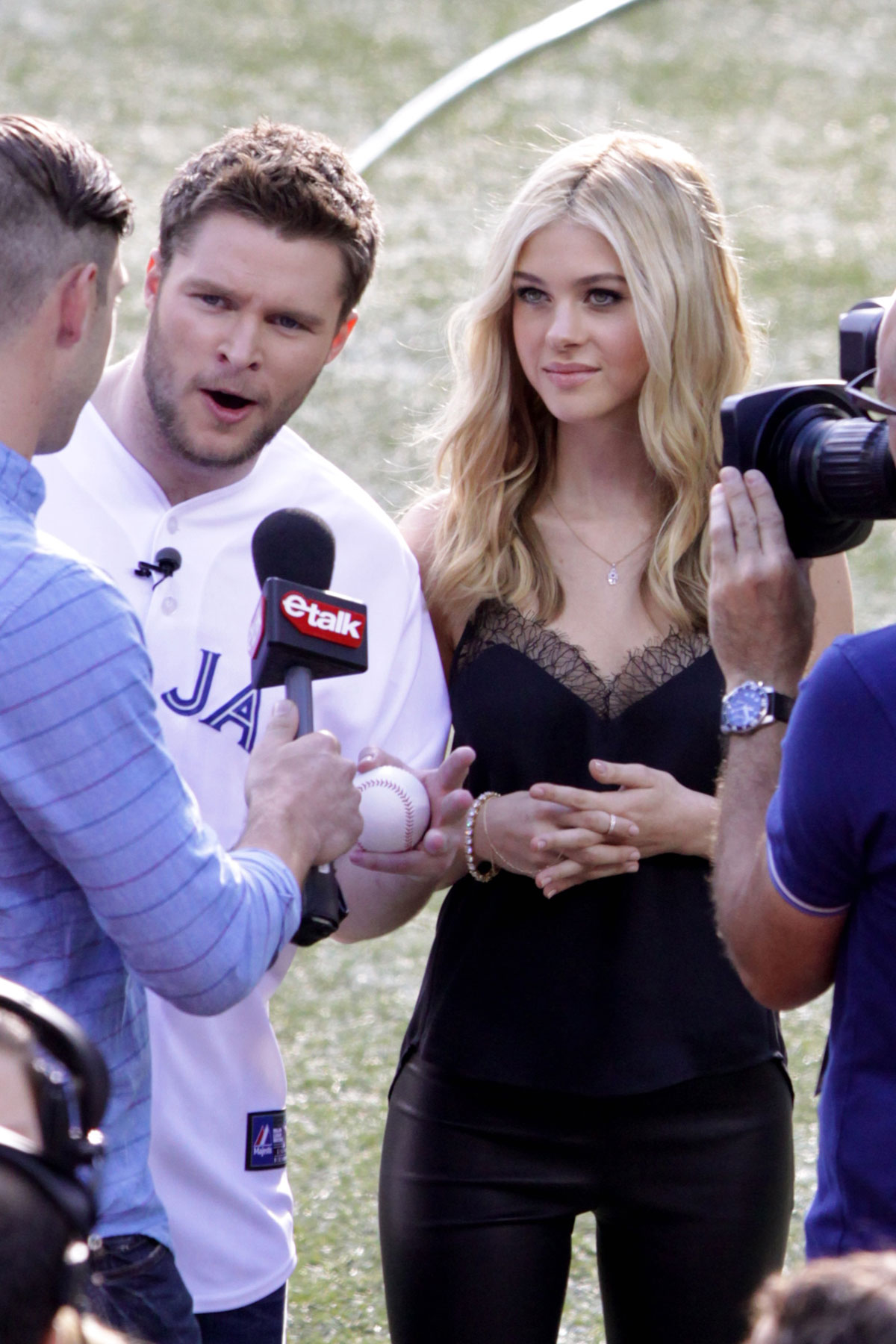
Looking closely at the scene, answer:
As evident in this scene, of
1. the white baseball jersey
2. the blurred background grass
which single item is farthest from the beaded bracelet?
the blurred background grass

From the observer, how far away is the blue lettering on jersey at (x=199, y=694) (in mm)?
2693

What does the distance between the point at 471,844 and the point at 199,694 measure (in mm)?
580

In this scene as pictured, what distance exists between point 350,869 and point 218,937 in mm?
959

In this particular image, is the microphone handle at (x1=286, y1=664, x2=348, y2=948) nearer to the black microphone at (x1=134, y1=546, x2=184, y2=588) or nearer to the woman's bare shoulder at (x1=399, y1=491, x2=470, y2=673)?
the black microphone at (x1=134, y1=546, x2=184, y2=588)

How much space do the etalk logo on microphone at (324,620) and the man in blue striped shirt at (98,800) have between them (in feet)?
0.53

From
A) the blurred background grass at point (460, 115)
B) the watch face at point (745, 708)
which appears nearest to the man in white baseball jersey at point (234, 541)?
the watch face at point (745, 708)

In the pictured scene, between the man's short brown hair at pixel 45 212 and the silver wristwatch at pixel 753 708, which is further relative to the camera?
the silver wristwatch at pixel 753 708

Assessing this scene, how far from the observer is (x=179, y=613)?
8.98 feet

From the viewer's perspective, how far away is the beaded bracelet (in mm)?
3006

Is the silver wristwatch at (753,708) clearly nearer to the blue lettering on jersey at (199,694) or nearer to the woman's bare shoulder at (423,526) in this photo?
the blue lettering on jersey at (199,694)

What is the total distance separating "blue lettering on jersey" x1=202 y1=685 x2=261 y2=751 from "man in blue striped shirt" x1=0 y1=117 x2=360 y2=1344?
467mm

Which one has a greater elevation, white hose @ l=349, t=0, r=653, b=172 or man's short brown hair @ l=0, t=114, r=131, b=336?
white hose @ l=349, t=0, r=653, b=172

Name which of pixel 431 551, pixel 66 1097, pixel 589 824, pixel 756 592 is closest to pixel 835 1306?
pixel 66 1097

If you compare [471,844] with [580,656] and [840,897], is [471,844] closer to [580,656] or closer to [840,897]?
[580,656]
